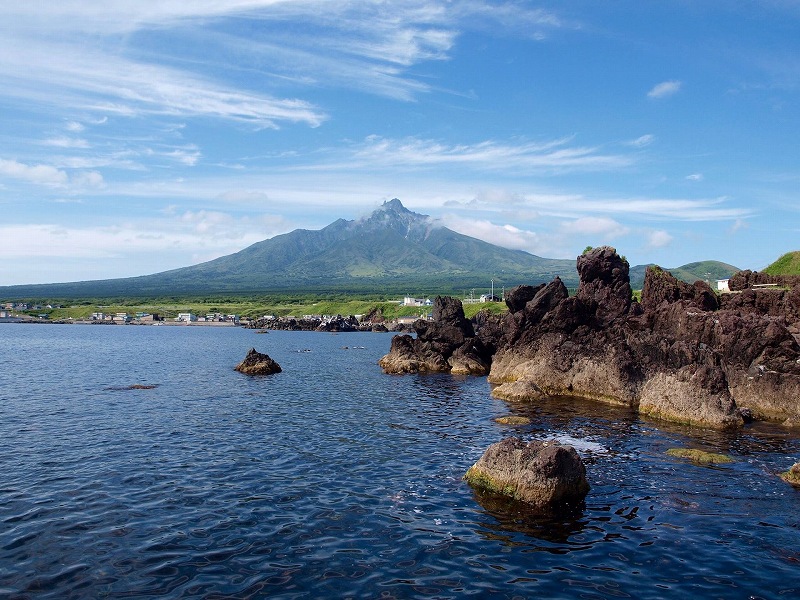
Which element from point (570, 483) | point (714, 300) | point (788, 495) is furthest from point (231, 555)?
point (714, 300)

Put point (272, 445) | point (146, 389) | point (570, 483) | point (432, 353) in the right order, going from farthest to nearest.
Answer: point (432, 353) → point (146, 389) → point (272, 445) → point (570, 483)

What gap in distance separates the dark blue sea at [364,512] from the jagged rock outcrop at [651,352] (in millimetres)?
5051

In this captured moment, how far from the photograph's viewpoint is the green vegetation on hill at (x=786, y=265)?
4082 inches

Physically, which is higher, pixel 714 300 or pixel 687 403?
pixel 714 300

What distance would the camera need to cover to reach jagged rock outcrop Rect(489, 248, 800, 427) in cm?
4634

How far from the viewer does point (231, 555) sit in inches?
804

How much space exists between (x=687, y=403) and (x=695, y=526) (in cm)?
2405

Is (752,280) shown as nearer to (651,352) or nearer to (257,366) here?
(651,352)

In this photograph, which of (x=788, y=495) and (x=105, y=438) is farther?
(x=105, y=438)

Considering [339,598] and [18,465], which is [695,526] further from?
[18,465]

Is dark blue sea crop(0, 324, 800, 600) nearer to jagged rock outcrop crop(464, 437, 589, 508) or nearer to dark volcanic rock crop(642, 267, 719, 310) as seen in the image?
jagged rock outcrop crop(464, 437, 589, 508)

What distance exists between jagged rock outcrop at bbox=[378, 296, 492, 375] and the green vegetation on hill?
5989 centimetres

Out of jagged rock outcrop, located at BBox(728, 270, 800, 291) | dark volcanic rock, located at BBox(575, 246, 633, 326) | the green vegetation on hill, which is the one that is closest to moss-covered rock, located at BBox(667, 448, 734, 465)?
dark volcanic rock, located at BBox(575, 246, 633, 326)

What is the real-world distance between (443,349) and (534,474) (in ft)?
204
